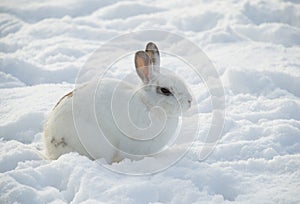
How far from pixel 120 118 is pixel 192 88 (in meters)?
2.00

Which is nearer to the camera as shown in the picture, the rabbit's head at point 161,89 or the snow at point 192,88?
the snow at point 192,88

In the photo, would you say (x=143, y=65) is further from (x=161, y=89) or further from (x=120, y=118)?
(x=120, y=118)

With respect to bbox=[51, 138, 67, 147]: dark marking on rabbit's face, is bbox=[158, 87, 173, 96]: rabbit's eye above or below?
above

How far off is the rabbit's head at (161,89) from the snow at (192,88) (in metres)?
0.48

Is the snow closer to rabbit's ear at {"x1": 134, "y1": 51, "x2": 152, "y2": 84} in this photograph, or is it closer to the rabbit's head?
the rabbit's head

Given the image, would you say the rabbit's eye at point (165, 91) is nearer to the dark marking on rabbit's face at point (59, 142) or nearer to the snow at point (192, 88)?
the snow at point (192, 88)

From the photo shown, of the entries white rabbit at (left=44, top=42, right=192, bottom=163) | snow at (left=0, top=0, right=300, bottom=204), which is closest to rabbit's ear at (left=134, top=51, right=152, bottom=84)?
white rabbit at (left=44, top=42, right=192, bottom=163)

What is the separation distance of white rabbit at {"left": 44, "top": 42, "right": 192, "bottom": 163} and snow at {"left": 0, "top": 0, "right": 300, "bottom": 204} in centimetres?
18

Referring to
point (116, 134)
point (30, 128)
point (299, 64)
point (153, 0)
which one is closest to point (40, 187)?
point (116, 134)

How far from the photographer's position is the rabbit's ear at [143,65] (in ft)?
12.2

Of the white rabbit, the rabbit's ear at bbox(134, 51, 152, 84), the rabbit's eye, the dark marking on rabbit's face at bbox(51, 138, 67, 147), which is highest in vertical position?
the rabbit's ear at bbox(134, 51, 152, 84)

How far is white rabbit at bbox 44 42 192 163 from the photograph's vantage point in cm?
368

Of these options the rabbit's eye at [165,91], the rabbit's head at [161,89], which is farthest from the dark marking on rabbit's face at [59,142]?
the rabbit's eye at [165,91]

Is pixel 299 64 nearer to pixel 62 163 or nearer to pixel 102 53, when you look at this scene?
pixel 102 53
